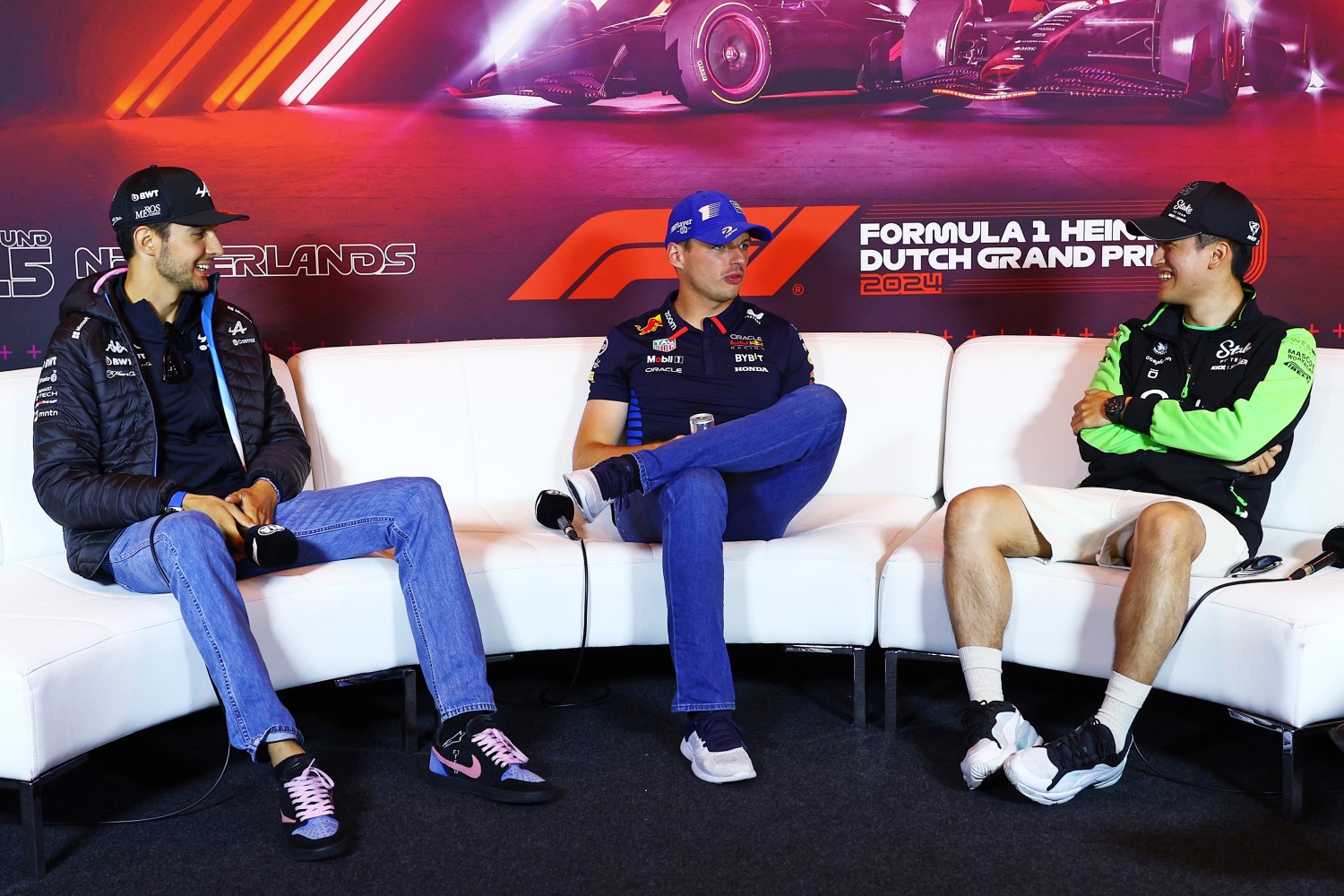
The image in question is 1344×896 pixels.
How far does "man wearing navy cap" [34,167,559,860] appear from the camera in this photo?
2.32m

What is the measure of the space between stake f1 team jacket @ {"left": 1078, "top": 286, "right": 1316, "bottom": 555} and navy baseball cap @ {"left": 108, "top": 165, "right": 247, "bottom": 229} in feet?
6.55

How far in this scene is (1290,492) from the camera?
2.89 m

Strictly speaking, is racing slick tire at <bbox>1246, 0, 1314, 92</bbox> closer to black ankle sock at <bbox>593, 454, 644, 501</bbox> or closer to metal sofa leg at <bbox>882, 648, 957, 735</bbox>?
metal sofa leg at <bbox>882, 648, 957, 735</bbox>

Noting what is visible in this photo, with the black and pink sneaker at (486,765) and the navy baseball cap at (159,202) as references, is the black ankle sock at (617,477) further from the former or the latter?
the navy baseball cap at (159,202)

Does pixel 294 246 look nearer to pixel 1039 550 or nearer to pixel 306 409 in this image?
pixel 306 409

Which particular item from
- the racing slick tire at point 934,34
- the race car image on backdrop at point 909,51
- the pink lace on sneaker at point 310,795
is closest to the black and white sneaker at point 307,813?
the pink lace on sneaker at point 310,795

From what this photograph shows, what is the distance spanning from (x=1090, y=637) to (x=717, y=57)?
2.37 m

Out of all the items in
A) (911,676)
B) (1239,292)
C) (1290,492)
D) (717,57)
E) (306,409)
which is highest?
(717,57)

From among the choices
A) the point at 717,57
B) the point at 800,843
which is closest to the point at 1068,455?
the point at 800,843

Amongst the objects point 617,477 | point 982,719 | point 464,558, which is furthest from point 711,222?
point 982,719

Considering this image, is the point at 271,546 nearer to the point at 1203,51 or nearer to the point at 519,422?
the point at 519,422

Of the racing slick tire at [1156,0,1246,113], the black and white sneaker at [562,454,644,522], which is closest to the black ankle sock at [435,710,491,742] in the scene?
the black and white sneaker at [562,454,644,522]

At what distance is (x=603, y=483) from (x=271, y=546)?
A: 2.19 ft

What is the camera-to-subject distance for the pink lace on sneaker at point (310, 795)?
226 centimetres
